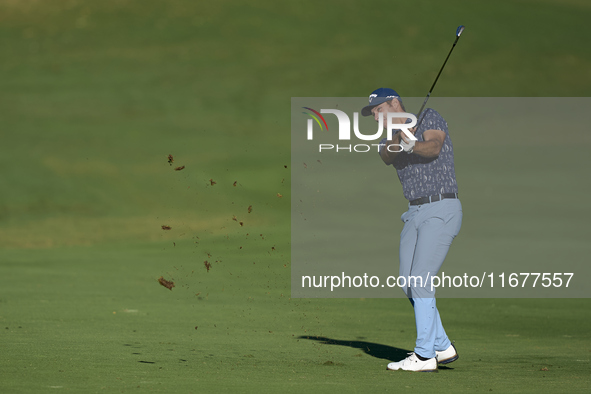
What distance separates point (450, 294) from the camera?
14.2 meters

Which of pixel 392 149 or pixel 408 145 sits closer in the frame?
pixel 408 145

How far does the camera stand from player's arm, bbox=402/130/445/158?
6391mm

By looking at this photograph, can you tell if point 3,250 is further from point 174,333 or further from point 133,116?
point 174,333

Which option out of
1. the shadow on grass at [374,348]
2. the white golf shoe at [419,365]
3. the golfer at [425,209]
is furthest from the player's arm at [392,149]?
the shadow on grass at [374,348]

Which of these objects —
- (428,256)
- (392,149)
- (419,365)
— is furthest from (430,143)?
(419,365)

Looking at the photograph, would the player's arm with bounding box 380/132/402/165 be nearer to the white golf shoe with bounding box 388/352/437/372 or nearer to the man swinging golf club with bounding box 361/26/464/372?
the man swinging golf club with bounding box 361/26/464/372

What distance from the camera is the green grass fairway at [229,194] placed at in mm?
7070

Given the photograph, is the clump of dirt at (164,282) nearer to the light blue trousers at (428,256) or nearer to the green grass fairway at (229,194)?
the green grass fairway at (229,194)

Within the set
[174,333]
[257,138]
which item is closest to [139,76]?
[257,138]

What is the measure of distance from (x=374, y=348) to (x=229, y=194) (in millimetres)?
19907

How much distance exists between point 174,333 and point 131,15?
3057cm

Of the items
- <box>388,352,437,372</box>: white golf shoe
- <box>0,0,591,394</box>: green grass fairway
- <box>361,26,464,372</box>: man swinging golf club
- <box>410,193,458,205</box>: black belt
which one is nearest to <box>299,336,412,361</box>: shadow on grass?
<box>0,0,591,394</box>: green grass fairway

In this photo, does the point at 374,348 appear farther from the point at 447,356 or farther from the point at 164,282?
the point at 164,282

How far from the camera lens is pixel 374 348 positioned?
809 cm
